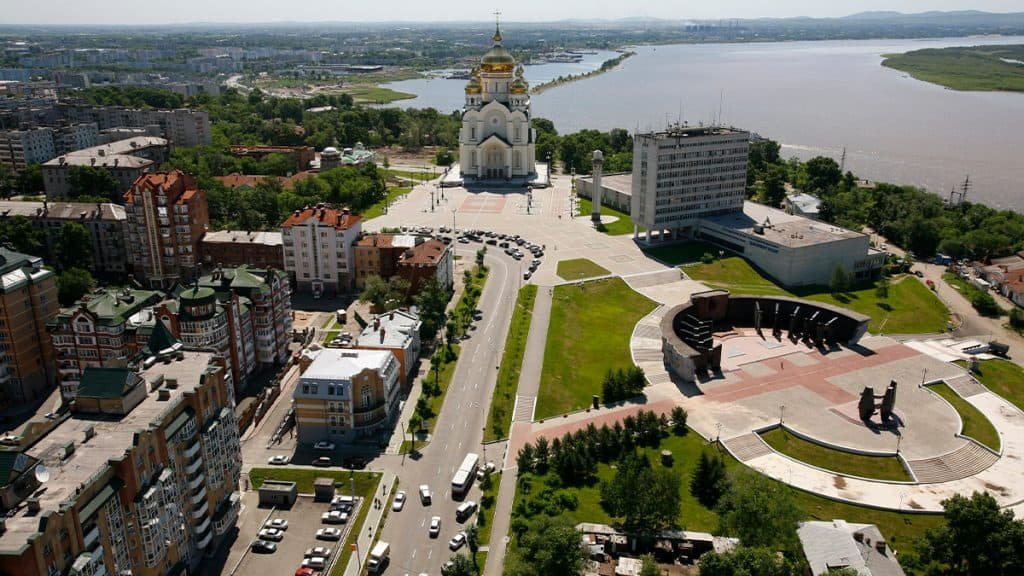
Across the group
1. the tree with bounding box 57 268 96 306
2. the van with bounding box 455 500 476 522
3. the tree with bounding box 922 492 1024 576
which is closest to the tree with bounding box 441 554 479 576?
the van with bounding box 455 500 476 522

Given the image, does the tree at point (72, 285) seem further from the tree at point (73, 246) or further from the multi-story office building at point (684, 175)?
the multi-story office building at point (684, 175)

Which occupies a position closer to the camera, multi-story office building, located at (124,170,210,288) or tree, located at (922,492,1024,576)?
tree, located at (922,492,1024,576)

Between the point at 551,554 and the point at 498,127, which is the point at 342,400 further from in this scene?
the point at 498,127

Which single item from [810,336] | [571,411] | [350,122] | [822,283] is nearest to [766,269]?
[822,283]

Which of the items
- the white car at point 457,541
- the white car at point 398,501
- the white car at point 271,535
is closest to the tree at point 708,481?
the white car at point 457,541

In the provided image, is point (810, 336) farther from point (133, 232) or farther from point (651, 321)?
point (133, 232)

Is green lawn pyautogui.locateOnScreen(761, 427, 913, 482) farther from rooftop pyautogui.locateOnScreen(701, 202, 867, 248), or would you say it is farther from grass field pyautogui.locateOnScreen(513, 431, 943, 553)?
rooftop pyautogui.locateOnScreen(701, 202, 867, 248)
